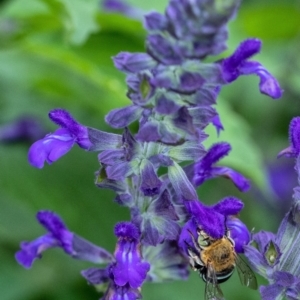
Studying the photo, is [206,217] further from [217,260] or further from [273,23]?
[273,23]

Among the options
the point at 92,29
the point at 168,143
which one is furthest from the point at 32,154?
the point at 92,29

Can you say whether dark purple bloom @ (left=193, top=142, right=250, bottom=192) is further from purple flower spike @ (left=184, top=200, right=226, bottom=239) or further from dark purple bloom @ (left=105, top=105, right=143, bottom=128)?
dark purple bloom @ (left=105, top=105, right=143, bottom=128)

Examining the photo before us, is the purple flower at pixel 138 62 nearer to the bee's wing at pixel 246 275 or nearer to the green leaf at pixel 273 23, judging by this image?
the bee's wing at pixel 246 275

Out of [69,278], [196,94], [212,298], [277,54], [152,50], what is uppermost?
[277,54]

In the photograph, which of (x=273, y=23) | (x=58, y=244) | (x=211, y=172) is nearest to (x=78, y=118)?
(x=273, y=23)

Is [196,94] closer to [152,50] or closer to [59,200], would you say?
[152,50]

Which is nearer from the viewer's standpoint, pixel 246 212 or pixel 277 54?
pixel 246 212

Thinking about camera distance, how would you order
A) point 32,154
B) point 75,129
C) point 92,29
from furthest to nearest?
point 92,29 < point 75,129 < point 32,154
